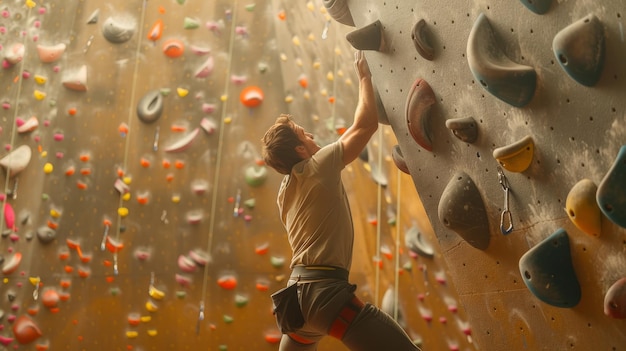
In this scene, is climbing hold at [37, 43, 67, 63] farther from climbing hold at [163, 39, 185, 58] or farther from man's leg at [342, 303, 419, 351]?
man's leg at [342, 303, 419, 351]

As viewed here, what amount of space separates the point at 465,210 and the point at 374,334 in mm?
482

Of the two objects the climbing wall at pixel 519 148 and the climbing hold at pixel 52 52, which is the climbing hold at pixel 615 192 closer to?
the climbing wall at pixel 519 148

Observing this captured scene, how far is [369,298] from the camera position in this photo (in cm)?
348

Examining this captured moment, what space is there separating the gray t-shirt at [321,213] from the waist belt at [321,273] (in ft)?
0.05

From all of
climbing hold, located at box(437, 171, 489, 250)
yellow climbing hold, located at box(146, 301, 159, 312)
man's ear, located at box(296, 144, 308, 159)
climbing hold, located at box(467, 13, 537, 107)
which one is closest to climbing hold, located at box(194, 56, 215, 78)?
yellow climbing hold, located at box(146, 301, 159, 312)

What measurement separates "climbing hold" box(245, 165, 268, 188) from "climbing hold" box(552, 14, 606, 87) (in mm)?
2509

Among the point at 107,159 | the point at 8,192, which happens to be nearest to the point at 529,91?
the point at 107,159

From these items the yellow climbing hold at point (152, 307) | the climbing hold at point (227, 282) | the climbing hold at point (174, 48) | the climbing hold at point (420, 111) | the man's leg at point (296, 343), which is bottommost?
the yellow climbing hold at point (152, 307)

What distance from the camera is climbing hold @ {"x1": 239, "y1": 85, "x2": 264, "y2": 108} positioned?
146 inches

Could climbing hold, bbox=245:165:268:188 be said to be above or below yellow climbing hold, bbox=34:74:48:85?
below

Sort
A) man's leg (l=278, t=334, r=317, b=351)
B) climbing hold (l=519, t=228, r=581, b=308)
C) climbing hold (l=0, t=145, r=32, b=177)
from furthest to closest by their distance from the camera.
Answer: climbing hold (l=0, t=145, r=32, b=177), man's leg (l=278, t=334, r=317, b=351), climbing hold (l=519, t=228, r=581, b=308)

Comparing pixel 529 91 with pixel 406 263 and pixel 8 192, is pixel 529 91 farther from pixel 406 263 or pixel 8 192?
pixel 8 192

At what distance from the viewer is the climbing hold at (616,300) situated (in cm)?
127

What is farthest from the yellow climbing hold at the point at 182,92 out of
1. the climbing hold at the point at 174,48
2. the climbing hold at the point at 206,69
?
the climbing hold at the point at 174,48
